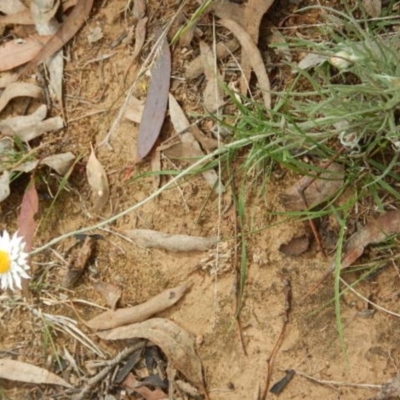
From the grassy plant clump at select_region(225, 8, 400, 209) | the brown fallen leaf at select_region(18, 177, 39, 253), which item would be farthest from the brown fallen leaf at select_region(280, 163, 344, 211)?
the brown fallen leaf at select_region(18, 177, 39, 253)

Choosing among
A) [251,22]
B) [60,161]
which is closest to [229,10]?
[251,22]

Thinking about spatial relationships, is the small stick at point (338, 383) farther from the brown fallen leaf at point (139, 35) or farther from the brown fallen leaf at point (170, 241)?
the brown fallen leaf at point (139, 35)

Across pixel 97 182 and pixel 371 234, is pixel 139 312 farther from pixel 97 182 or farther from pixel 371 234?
pixel 371 234

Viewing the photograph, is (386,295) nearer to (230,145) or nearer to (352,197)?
(352,197)

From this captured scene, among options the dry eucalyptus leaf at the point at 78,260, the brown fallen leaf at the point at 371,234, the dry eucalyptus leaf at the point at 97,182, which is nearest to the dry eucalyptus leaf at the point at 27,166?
the dry eucalyptus leaf at the point at 97,182

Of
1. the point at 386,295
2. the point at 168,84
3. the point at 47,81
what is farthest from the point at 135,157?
the point at 386,295
